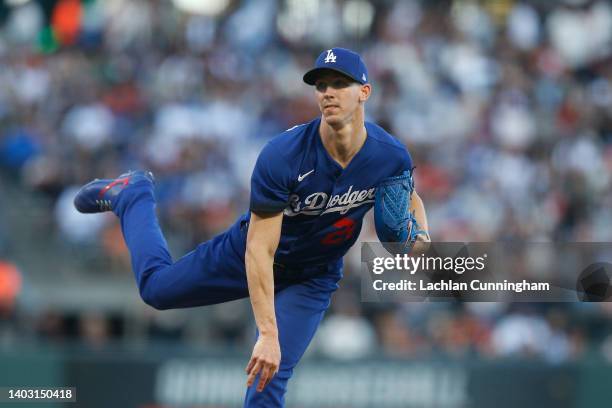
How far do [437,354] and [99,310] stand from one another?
385 centimetres

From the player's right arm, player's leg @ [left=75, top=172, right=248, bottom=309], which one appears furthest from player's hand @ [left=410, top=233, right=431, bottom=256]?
player's leg @ [left=75, top=172, right=248, bottom=309]

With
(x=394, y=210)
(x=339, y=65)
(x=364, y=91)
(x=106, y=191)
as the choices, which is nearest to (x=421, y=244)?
(x=394, y=210)

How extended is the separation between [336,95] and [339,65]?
18cm

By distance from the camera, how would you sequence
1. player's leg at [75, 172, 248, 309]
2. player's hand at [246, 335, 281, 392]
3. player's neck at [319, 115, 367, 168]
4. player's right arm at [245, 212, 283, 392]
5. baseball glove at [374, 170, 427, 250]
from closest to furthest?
player's hand at [246, 335, 281, 392]
player's right arm at [245, 212, 283, 392]
player's neck at [319, 115, 367, 168]
baseball glove at [374, 170, 427, 250]
player's leg at [75, 172, 248, 309]

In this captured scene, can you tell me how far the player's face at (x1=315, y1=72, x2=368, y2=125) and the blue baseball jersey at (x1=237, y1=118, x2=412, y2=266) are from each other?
0.29 meters

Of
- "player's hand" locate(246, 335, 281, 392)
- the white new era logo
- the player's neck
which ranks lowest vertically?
"player's hand" locate(246, 335, 281, 392)

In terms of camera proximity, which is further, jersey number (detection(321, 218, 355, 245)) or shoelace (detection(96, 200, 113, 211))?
shoelace (detection(96, 200, 113, 211))

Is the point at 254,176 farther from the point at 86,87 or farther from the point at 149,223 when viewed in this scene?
the point at 86,87

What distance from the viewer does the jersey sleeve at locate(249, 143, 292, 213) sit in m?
6.72

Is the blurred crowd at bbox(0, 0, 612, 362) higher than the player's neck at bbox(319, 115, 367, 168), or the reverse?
the blurred crowd at bbox(0, 0, 612, 362)

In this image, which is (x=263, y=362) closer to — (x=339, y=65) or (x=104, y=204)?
(x=339, y=65)

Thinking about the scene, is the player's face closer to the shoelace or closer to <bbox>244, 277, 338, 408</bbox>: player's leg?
<bbox>244, 277, 338, 408</bbox>: player's leg

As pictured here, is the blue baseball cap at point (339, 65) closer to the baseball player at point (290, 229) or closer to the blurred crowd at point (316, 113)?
the baseball player at point (290, 229)

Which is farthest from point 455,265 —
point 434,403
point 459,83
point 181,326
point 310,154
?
point 459,83
